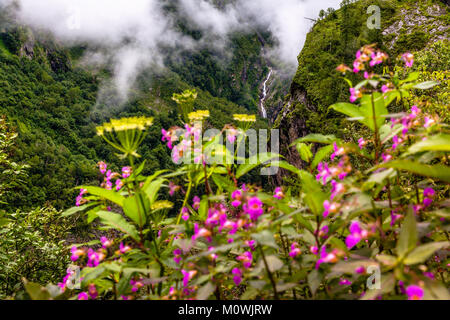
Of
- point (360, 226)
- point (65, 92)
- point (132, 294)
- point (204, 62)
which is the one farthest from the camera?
point (204, 62)

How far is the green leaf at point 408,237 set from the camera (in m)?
0.74

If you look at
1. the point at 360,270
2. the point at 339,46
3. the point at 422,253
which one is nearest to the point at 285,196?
the point at 360,270

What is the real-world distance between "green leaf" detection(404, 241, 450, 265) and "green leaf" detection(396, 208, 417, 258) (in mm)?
12

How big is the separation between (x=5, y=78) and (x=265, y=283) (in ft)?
269

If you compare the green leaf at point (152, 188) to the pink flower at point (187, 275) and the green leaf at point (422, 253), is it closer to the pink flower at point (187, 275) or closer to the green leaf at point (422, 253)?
the pink flower at point (187, 275)

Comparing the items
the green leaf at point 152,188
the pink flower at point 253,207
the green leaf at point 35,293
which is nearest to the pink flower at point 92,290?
the green leaf at point 35,293

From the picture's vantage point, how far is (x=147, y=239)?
4.01ft

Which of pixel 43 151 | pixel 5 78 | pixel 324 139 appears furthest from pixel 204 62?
pixel 324 139

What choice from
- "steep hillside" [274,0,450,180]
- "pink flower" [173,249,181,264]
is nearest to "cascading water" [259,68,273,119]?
"steep hillside" [274,0,450,180]

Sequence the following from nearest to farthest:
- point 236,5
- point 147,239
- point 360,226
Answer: point 360,226
point 147,239
point 236,5

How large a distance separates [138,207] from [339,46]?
850 inches

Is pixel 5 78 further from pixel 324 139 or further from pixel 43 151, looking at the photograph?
pixel 324 139

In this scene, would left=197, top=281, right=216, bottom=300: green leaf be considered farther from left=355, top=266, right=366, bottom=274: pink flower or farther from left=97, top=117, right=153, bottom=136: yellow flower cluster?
left=97, top=117, right=153, bottom=136: yellow flower cluster

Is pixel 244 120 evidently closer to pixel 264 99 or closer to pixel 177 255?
pixel 177 255
